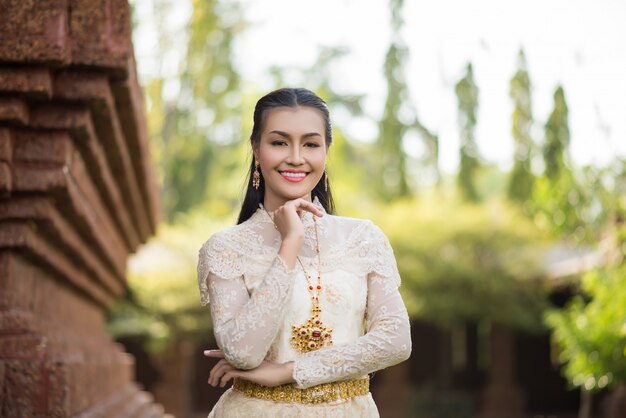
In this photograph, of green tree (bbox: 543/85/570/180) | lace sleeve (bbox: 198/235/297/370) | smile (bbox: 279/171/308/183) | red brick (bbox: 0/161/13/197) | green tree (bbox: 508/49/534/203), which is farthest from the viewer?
green tree (bbox: 508/49/534/203)

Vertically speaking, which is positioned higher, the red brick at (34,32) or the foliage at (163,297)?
the red brick at (34,32)

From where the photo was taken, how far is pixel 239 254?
9.90ft

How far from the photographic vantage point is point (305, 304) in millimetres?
2961

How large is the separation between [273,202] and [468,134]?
61.8 ft

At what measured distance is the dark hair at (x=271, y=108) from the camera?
303cm

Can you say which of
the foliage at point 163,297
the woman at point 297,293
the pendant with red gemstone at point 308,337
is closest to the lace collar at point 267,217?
the woman at point 297,293

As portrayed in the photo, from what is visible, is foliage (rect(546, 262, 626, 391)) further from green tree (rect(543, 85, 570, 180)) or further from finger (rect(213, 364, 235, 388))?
finger (rect(213, 364, 235, 388))

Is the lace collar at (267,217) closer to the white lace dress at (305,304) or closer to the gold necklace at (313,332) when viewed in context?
the white lace dress at (305,304)

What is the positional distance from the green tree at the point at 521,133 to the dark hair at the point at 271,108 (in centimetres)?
1161

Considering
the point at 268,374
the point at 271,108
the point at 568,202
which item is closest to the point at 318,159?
the point at 271,108

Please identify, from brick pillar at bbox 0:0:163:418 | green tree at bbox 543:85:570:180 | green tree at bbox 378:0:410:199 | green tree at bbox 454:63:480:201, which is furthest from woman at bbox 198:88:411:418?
green tree at bbox 378:0:410:199

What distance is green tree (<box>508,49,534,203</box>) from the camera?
15.8 m

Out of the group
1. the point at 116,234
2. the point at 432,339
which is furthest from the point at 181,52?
the point at 116,234

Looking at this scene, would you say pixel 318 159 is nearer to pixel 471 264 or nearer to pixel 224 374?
pixel 224 374
